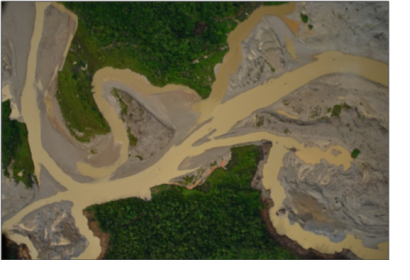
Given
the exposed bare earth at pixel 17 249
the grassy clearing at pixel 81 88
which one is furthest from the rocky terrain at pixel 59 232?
the grassy clearing at pixel 81 88

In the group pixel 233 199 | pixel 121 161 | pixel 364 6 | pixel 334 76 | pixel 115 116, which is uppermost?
pixel 364 6

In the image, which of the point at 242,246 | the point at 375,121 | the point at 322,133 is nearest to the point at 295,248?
the point at 242,246

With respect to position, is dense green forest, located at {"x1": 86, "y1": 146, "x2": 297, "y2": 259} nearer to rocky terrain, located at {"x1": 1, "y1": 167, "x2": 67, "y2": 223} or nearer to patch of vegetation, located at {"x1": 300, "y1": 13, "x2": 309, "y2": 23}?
rocky terrain, located at {"x1": 1, "y1": 167, "x2": 67, "y2": 223}

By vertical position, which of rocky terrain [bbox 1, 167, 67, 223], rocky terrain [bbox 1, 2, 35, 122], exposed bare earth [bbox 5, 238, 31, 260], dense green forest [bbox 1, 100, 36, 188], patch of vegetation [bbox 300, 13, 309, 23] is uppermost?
patch of vegetation [bbox 300, 13, 309, 23]

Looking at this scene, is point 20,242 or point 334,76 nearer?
point 334,76

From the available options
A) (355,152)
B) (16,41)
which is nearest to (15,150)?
(16,41)

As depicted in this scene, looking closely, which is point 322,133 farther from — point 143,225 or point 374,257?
point 143,225

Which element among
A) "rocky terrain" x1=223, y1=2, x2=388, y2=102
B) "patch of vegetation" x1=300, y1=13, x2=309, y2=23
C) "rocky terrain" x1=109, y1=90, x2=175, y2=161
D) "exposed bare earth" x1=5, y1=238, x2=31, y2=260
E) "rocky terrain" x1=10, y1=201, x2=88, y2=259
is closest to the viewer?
"rocky terrain" x1=223, y1=2, x2=388, y2=102

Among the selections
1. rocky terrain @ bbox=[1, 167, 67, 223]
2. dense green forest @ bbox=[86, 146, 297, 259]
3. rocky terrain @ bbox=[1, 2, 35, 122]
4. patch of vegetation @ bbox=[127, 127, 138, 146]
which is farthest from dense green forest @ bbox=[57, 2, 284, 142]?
dense green forest @ bbox=[86, 146, 297, 259]
